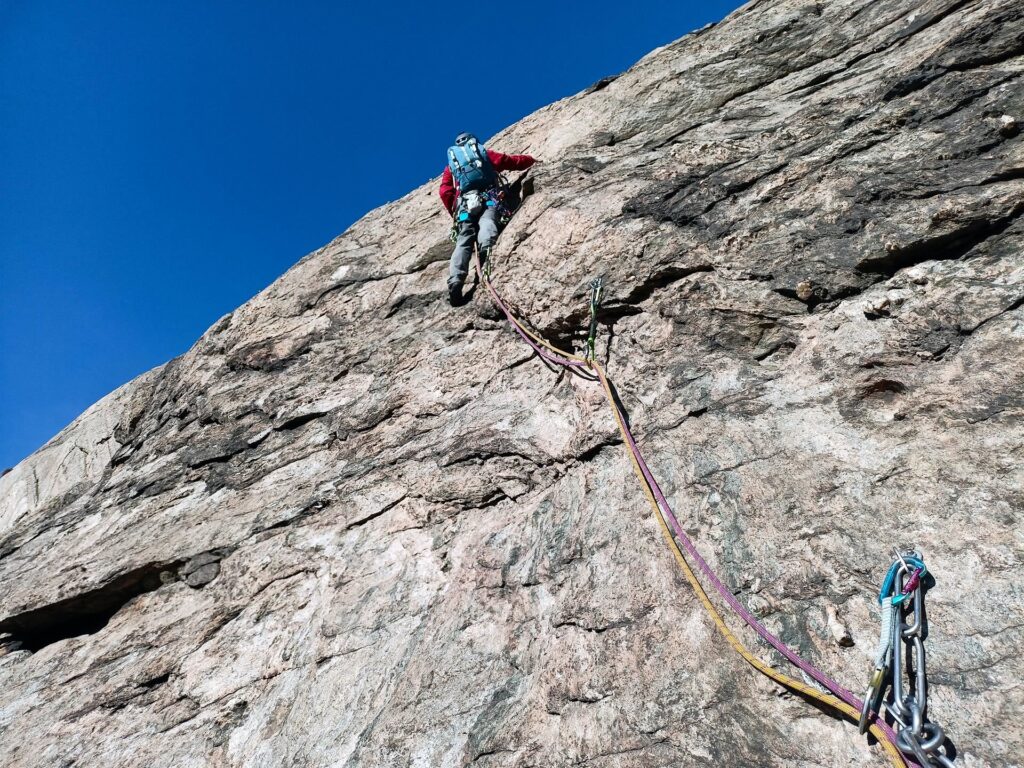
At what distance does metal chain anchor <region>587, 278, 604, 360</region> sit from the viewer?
15.6 ft

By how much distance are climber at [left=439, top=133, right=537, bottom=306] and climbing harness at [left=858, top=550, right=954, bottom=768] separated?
14.5ft

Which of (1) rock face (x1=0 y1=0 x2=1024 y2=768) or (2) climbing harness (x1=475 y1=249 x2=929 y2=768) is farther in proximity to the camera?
(1) rock face (x1=0 y1=0 x2=1024 y2=768)

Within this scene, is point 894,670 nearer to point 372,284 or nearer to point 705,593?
point 705,593

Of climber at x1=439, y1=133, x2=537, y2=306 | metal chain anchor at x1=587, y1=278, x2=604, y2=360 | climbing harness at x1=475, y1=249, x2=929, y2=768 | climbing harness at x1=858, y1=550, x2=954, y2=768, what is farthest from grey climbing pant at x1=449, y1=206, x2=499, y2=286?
climbing harness at x1=858, y1=550, x2=954, y2=768

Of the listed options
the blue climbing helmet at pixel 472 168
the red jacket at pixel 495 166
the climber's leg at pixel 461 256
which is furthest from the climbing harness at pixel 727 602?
the red jacket at pixel 495 166

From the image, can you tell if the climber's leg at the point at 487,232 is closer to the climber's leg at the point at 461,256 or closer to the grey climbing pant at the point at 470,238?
the grey climbing pant at the point at 470,238

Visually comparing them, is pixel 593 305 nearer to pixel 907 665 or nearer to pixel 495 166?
pixel 495 166

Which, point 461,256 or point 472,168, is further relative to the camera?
point 472,168

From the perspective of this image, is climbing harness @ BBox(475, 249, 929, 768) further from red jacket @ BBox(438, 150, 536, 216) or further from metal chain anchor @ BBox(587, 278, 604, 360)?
red jacket @ BBox(438, 150, 536, 216)

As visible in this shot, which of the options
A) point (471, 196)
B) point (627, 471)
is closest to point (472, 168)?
point (471, 196)

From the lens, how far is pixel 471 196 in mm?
6695

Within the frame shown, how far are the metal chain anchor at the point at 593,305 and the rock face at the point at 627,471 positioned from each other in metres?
0.11

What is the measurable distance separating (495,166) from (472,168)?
316mm

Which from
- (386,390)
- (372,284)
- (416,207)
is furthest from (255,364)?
(416,207)
